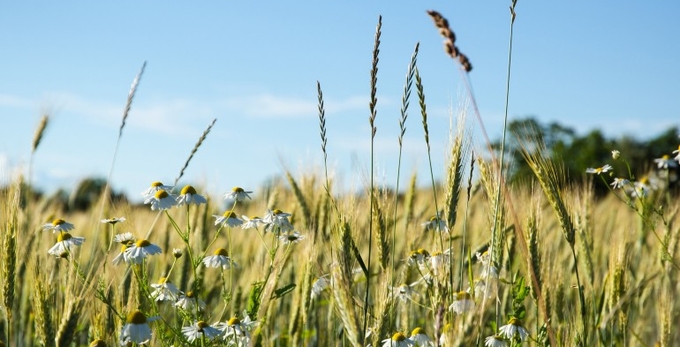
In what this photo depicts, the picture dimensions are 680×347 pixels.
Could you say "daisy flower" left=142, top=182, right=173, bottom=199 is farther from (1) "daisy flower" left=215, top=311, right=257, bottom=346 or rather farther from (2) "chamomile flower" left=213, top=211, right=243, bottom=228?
(1) "daisy flower" left=215, top=311, right=257, bottom=346

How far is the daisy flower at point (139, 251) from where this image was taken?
2144mm

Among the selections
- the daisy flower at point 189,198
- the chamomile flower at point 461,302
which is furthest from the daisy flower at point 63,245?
the chamomile flower at point 461,302

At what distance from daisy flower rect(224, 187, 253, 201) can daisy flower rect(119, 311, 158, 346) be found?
2.84 feet

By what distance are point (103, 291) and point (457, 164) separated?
Result: 3.62 feet

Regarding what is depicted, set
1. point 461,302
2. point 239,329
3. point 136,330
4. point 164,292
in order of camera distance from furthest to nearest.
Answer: point 164,292 → point 239,329 → point 461,302 → point 136,330

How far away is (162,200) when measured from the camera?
96.0 inches

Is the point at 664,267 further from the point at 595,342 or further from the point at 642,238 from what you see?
the point at 642,238

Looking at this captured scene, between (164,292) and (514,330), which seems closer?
(514,330)

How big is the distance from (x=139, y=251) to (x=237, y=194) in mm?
655

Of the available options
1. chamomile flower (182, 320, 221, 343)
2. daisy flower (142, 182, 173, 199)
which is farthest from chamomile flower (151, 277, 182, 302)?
daisy flower (142, 182, 173, 199)

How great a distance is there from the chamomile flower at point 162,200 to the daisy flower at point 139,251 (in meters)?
0.17

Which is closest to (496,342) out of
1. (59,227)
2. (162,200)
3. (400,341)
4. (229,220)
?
(400,341)

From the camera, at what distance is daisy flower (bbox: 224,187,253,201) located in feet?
9.02

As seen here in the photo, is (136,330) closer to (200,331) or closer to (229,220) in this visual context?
(200,331)
